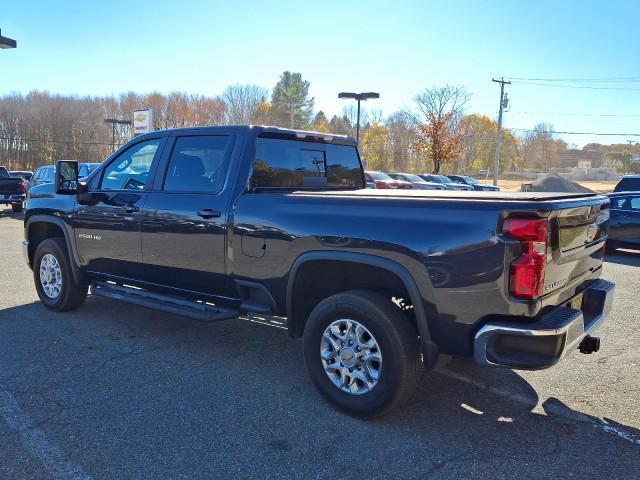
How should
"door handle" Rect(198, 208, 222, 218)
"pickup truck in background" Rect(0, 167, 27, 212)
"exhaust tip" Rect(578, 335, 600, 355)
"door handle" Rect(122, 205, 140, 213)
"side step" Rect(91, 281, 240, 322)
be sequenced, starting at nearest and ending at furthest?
1. "exhaust tip" Rect(578, 335, 600, 355)
2. "door handle" Rect(198, 208, 222, 218)
3. "side step" Rect(91, 281, 240, 322)
4. "door handle" Rect(122, 205, 140, 213)
5. "pickup truck in background" Rect(0, 167, 27, 212)

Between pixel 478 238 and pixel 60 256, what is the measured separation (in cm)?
459

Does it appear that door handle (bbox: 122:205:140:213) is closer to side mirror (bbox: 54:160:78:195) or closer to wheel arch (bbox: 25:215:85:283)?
side mirror (bbox: 54:160:78:195)

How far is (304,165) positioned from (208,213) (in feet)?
3.29

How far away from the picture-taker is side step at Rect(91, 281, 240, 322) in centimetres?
426

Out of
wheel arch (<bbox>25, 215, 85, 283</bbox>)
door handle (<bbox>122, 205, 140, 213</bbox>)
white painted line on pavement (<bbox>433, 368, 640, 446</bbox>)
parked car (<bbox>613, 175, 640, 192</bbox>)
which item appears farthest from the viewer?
parked car (<bbox>613, 175, 640, 192</bbox>)

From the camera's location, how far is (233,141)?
427 cm

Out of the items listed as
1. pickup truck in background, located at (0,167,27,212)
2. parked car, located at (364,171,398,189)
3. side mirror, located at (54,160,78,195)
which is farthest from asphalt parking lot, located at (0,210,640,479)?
parked car, located at (364,171,398,189)

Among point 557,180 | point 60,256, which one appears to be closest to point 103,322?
point 60,256

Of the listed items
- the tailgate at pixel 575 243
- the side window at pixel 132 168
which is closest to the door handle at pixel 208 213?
the side window at pixel 132 168

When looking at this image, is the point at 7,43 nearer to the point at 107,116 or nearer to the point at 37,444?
the point at 37,444

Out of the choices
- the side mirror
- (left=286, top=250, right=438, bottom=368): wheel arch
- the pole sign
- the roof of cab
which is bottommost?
(left=286, top=250, right=438, bottom=368): wheel arch

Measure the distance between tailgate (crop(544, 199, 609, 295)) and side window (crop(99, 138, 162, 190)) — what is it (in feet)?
11.3

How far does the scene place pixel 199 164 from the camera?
4.50 m

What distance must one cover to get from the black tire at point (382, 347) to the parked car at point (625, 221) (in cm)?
925
